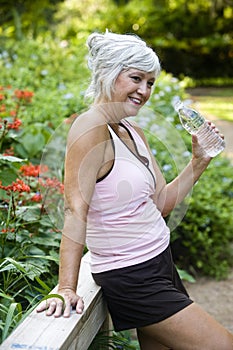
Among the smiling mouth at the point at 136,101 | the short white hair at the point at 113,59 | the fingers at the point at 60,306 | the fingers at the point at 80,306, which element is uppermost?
the short white hair at the point at 113,59

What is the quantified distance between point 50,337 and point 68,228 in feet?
1.42

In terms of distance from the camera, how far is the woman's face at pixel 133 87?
252cm

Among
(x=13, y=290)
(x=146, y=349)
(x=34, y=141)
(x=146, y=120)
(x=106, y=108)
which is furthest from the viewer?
(x=146, y=120)

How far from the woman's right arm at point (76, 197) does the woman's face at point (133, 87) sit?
17 cm

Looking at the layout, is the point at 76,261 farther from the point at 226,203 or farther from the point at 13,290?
the point at 226,203

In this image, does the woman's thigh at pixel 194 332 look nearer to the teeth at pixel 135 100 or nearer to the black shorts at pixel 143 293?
the black shorts at pixel 143 293

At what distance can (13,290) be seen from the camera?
121 inches

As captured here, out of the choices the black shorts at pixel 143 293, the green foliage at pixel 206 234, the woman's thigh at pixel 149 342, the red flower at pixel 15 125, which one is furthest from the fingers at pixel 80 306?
the green foliage at pixel 206 234

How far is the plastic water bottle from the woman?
0.90 ft

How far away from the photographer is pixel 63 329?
7.36ft

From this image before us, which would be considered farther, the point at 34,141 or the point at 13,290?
the point at 34,141

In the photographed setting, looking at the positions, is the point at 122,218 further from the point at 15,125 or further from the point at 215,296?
the point at 215,296

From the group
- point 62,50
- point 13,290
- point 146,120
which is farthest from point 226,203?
point 62,50

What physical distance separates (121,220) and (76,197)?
0.66ft
